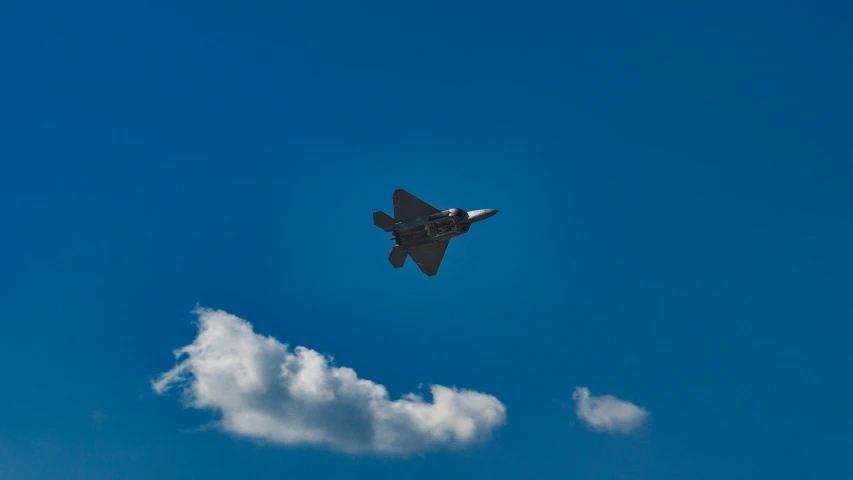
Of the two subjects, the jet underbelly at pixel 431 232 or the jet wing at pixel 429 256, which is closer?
the jet underbelly at pixel 431 232

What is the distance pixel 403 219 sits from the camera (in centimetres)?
14475

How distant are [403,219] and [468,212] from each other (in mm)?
11096

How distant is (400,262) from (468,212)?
50.9ft

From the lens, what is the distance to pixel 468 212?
144 m

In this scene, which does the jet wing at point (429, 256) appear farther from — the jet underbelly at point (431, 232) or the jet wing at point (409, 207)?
the jet wing at point (409, 207)

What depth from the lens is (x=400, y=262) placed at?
150m

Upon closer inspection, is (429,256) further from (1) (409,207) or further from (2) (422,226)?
(1) (409,207)

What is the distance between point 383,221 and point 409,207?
5583 mm

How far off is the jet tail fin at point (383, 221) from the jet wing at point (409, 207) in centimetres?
166

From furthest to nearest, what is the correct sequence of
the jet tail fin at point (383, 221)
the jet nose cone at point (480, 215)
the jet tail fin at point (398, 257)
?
the jet tail fin at point (398, 257)
the jet tail fin at point (383, 221)
the jet nose cone at point (480, 215)

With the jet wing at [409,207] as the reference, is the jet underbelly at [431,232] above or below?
below

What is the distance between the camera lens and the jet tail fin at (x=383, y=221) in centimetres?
14538

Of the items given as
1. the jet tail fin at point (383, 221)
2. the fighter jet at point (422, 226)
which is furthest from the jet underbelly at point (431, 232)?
the jet tail fin at point (383, 221)

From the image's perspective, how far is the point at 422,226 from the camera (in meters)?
144
